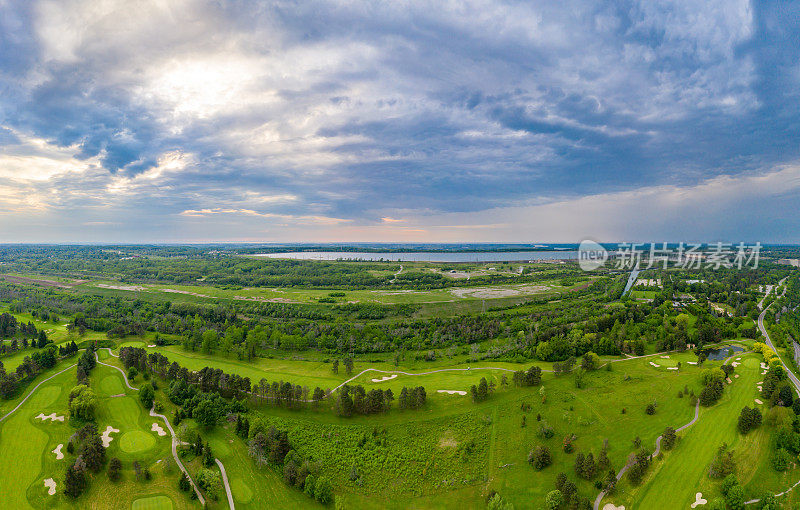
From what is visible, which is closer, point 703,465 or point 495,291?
point 703,465

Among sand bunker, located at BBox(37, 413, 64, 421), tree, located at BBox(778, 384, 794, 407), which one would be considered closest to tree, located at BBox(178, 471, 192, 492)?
sand bunker, located at BBox(37, 413, 64, 421)

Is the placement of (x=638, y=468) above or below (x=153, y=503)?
above

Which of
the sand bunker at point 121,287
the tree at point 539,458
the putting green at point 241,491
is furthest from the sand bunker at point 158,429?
the sand bunker at point 121,287

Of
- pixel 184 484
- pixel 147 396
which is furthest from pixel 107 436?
pixel 184 484

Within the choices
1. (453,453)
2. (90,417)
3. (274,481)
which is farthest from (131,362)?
(453,453)

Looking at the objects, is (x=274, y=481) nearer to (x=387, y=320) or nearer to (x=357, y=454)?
(x=357, y=454)

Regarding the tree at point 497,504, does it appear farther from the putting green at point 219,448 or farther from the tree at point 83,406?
the tree at point 83,406

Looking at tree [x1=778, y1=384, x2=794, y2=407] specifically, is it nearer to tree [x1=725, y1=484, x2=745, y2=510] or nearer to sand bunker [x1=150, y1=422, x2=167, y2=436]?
tree [x1=725, y1=484, x2=745, y2=510]

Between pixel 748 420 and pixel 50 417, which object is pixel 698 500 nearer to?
pixel 748 420
